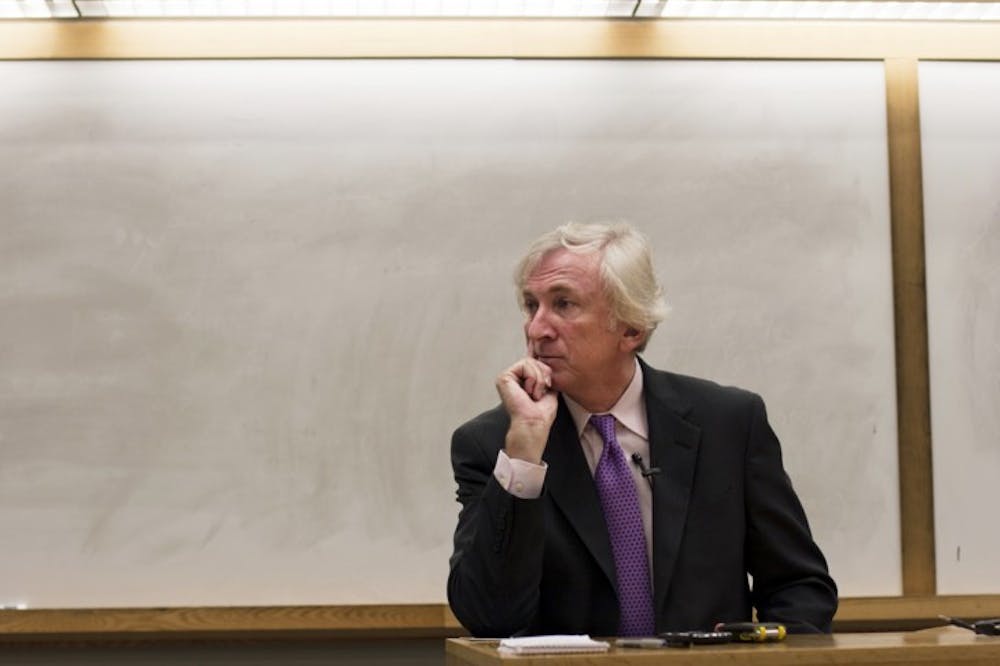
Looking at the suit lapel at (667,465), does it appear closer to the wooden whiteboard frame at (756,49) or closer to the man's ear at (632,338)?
the man's ear at (632,338)

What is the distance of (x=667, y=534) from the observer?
9.84 feet

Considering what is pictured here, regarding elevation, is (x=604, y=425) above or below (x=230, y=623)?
above

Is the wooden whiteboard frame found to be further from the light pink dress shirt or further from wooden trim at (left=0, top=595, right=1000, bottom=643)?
the light pink dress shirt

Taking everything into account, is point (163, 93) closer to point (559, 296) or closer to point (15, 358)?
point (15, 358)

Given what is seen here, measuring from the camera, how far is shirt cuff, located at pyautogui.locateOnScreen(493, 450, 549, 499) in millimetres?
2855

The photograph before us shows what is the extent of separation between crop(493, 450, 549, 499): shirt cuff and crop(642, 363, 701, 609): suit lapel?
1.01ft

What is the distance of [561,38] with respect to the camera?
188 inches

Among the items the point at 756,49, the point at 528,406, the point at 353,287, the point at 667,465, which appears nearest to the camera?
the point at 528,406

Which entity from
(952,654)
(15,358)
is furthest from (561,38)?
(952,654)

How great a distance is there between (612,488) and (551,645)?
2.84 feet

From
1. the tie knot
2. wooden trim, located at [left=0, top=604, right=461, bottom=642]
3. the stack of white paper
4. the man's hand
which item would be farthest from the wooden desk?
wooden trim, located at [left=0, top=604, right=461, bottom=642]

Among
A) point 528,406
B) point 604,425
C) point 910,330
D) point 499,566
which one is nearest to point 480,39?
point 910,330

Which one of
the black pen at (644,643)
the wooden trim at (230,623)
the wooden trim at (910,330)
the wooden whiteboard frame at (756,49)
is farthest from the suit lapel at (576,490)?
the wooden trim at (910,330)

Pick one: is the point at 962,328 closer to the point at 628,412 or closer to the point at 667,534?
the point at 628,412
